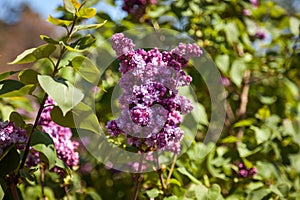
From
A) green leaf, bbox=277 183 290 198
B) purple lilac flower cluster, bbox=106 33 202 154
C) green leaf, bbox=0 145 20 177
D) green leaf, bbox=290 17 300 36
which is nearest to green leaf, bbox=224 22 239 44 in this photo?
green leaf, bbox=290 17 300 36

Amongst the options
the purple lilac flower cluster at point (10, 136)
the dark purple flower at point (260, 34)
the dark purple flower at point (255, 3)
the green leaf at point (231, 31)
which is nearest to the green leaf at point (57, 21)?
the purple lilac flower cluster at point (10, 136)

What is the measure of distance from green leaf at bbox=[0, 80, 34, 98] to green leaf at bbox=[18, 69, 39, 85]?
0.01 m

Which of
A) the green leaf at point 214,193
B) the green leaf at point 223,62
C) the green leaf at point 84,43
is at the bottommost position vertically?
the green leaf at point 223,62

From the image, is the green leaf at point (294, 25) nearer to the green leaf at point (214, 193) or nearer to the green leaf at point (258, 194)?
the green leaf at point (258, 194)

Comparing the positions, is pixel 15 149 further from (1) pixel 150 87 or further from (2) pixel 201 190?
(2) pixel 201 190

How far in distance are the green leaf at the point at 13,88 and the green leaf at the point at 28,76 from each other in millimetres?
10

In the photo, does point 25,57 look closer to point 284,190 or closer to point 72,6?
point 72,6

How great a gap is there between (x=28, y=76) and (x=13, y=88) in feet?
0.13

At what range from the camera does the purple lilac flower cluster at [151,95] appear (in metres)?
0.99

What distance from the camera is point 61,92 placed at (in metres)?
0.94

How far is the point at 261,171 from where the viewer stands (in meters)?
1.62

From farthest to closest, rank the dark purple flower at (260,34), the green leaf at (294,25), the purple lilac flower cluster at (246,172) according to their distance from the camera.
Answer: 1. the dark purple flower at (260,34)
2. the green leaf at (294,25)
3. the purple lilac flower cluster at (246,172)

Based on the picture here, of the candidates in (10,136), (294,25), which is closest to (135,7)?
(294,25)

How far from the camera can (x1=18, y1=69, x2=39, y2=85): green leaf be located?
1018 mm
